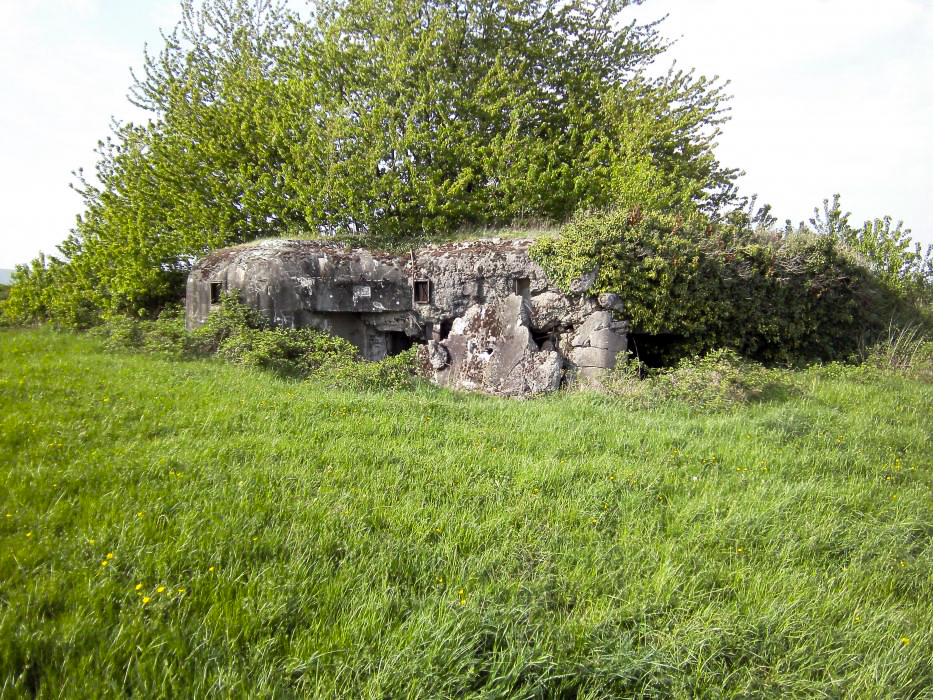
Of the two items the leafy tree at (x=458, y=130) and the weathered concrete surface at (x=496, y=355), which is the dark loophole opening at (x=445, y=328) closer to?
the weathered concrete surface at (x=496, y=355)

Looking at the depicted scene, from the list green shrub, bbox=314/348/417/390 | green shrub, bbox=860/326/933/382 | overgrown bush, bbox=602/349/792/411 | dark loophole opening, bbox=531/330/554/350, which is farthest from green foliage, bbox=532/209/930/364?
green shrub, bbox=314/348/417/390

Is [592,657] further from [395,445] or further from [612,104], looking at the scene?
[612,104]

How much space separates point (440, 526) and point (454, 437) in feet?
5.69

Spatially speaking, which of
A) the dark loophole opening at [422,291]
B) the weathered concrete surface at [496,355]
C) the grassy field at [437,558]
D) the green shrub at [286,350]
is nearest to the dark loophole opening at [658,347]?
the weathered concrete surface at [496,355]

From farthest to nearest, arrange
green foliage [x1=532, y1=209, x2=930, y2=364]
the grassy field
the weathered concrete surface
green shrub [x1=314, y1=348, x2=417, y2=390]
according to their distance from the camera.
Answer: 1. green foliage [x1=532, y1=209, x2=930, y2=364]
2. the weathered concrete surface
3. green shrub [x1=314, y1=348, x2=417, y2=390]
4. the grassy field

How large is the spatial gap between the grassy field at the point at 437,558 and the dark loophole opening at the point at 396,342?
16.8 ft

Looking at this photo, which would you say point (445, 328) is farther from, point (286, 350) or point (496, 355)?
point (286, 350)

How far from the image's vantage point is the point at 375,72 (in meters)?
11.9

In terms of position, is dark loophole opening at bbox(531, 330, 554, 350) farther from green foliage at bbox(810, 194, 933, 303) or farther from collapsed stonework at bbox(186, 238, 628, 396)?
green foliage at bbox(810, 194, 933, 303)

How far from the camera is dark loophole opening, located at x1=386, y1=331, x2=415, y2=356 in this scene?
9.90 meters

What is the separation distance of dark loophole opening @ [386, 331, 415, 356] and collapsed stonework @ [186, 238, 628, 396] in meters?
0.02

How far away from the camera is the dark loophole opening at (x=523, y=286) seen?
864cm

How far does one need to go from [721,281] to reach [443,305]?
17.2 feet

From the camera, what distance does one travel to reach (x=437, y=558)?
2611mm
